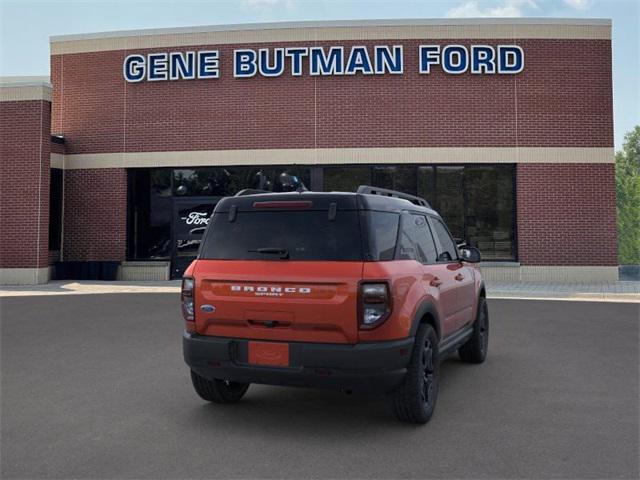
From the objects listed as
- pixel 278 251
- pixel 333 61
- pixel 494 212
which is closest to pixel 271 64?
pixel 333 61

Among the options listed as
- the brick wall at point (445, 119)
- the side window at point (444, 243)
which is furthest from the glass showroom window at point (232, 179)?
the side window at point (444, 243)

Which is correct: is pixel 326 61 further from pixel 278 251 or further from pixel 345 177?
pixel 278 251

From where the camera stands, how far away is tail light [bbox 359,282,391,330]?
4.12 metres

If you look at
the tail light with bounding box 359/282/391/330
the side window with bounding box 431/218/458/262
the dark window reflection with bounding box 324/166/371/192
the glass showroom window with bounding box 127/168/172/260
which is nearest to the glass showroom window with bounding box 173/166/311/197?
the glass showroom window with bounding box 127/168/172/260

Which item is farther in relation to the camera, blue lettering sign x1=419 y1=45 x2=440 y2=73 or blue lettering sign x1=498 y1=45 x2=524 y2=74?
blue lettering sign x1=419 y1=45 x2=440 y2=73

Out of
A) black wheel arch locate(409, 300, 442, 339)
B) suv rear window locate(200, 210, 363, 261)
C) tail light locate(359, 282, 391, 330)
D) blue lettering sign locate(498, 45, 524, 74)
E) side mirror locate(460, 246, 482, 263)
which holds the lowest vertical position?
black wheel arch locate(409, 300, 442, 339)

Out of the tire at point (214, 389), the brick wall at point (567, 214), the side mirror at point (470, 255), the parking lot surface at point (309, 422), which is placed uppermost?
the brick wall at point (567, 214)

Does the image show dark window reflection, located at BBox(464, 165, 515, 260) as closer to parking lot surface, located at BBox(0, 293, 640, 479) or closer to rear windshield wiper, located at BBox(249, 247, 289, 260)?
parking lot surface, located at BBox(0, 293, 640, 479)

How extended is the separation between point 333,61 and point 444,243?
12968 millimetres

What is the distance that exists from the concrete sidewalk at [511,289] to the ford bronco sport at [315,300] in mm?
9997

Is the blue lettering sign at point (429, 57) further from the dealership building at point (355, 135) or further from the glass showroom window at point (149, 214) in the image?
the glass showroom window at point (149, 214)

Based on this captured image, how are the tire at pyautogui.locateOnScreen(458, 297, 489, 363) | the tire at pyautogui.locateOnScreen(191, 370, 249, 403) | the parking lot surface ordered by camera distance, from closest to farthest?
1. the parking lot surface
2. the tire at pyautogui.locateOnScreen(191, 370, 249, 403)
3. the tire at pyautogui.locateOnScreen(458, 297, 489, 363)

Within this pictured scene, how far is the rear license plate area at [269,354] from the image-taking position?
423 centimetres

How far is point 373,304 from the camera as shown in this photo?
13.5 feet
